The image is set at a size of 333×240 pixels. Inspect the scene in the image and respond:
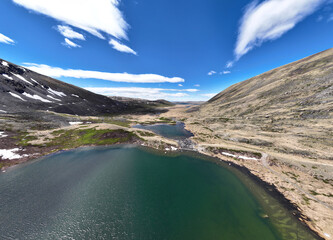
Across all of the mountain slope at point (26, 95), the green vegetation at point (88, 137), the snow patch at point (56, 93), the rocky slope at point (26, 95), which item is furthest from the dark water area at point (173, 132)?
the snow patch at point (56, 93)

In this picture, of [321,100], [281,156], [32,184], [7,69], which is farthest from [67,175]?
[7,69]

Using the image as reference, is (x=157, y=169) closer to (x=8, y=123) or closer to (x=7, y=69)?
(x=8, y=123)

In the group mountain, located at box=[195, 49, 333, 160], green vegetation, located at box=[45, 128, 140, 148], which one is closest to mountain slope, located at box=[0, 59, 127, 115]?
green vegetation, located at box=[45, 128, 140, 148]

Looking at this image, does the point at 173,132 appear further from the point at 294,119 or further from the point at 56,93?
the point at 56,93

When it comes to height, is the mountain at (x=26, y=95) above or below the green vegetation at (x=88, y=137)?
above

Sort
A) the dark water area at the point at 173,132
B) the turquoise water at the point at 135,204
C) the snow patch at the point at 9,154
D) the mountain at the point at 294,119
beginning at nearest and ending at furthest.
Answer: the turquoise water at the point at 135,204, the snow patch at the point at 9,154, the mountain at the point at 294,119, the dark water area at the point at 173,132

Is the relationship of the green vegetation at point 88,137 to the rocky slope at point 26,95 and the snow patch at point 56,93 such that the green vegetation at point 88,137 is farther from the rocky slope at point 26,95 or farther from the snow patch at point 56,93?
the snow patch at point 56,93

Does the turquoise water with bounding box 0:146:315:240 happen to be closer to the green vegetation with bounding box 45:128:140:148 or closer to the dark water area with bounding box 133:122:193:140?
the green vegetation with bounding box 45:128:140:148

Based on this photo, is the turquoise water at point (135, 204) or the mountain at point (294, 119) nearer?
the turquoise water at point (135, 204)

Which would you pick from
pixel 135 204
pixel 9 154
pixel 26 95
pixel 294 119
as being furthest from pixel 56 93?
pixel 294 119
